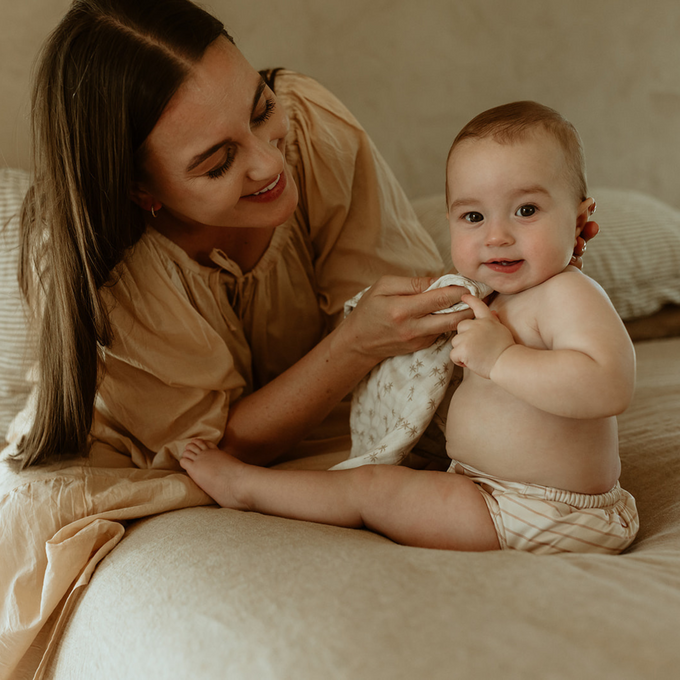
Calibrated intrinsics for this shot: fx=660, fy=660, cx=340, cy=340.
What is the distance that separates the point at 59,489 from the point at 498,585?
630mm

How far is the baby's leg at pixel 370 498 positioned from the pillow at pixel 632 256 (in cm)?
94

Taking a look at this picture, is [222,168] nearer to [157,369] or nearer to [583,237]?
[157,369]

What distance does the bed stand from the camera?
0.55 metres

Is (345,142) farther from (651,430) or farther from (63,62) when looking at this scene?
(651,430)

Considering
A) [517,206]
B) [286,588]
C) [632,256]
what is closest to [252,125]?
[517,206]

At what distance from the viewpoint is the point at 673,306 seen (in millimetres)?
1837

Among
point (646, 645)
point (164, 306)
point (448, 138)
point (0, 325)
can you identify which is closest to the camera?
point (646, 645)

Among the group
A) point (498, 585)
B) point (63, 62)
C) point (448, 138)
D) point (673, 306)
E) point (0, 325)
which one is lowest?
point (673, 306)

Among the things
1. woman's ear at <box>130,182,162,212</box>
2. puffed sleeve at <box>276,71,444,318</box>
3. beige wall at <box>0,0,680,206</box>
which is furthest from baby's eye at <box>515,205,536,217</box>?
beige wall at <box>0,0,680,206</box>

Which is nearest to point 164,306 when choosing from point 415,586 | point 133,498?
point 133,498

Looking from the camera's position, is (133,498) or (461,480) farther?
(133,498)

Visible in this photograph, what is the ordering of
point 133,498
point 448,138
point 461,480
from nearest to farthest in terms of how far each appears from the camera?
point 461,480
point 133,498
point 448,138

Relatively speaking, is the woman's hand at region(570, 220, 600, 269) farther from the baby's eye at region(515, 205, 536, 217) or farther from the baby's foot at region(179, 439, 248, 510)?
the baby's foot at region(179, 439, 248, 510)

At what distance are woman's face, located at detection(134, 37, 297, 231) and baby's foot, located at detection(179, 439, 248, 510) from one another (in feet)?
1.23
